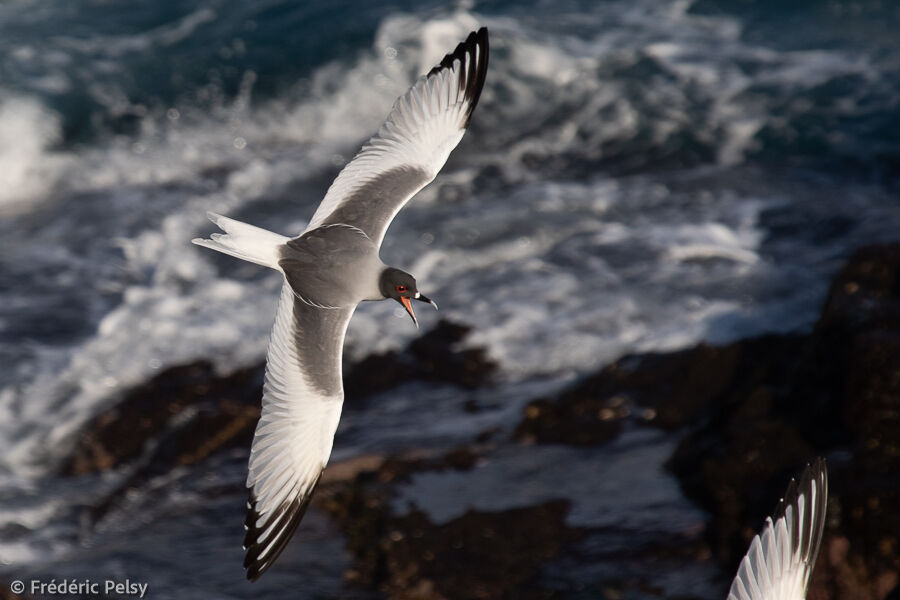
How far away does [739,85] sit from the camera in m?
12.8

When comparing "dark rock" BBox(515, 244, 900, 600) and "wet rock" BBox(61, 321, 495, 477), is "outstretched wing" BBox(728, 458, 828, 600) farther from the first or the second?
"wet rock" BBox(61, 321, 495, 477)

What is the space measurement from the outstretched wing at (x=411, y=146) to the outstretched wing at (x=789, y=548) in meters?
2.67

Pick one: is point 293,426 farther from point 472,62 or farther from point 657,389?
point 657,389

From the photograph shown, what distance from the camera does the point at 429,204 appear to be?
10.9m

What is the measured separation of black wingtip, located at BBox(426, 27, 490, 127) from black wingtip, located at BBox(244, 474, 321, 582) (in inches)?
91.3

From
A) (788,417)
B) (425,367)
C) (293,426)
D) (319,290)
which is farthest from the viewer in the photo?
(425,367)

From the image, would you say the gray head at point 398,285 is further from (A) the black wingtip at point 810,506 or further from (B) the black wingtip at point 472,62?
(A) the black wingtip at point 810,506

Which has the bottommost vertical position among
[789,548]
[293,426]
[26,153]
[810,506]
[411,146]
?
[789,548]

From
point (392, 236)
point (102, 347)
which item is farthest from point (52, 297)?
point (392, 236)

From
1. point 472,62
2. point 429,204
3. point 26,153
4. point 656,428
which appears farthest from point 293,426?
point 26,153

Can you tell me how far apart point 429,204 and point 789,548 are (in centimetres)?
757

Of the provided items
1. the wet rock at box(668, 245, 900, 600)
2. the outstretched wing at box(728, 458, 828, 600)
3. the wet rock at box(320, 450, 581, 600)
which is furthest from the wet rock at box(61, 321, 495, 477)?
the outstretched wing at box(728, 458, 828, 600)

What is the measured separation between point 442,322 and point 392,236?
2.01 m

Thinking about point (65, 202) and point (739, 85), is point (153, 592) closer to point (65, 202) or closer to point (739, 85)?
point (65, 202)
